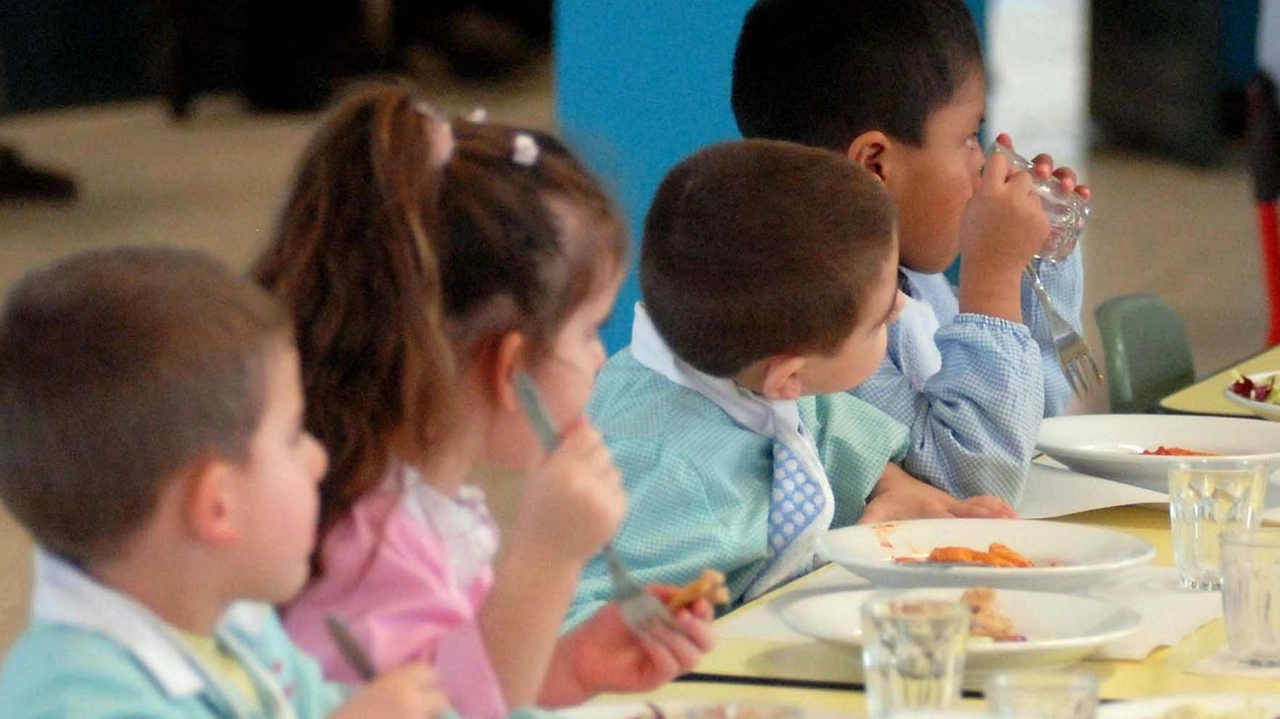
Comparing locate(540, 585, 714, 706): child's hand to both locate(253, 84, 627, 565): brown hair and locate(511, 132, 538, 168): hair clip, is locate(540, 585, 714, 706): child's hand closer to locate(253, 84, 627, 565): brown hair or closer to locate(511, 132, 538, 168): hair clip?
locate(253, 84, 627, 565): brown hair

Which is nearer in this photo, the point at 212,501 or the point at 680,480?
the point at 212,501

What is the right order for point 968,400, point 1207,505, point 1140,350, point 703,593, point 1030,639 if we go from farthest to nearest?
point 1140,350 → point 968,400 → point 1207,505 → point 1030,639 → point 703,593

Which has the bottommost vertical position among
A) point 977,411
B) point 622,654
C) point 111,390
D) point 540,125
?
point 540,125

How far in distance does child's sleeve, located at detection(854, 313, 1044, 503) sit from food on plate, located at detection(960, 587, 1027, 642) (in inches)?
24.5

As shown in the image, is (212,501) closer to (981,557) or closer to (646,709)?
(646,709)

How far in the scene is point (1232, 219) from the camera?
890cm

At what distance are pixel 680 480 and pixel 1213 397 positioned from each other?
1.08 metres

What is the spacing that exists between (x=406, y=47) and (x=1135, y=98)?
183 inches

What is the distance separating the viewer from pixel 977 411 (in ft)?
7.05

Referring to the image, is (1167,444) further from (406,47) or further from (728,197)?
(406,47)

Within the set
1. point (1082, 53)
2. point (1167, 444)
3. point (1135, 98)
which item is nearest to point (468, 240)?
point (1167, 444)

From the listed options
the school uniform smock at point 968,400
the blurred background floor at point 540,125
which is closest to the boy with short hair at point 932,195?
the school uniform smock at point 968,400

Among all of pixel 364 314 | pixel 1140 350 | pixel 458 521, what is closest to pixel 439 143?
pixel 364 314

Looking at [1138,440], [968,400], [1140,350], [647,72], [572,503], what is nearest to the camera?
[572,503]
